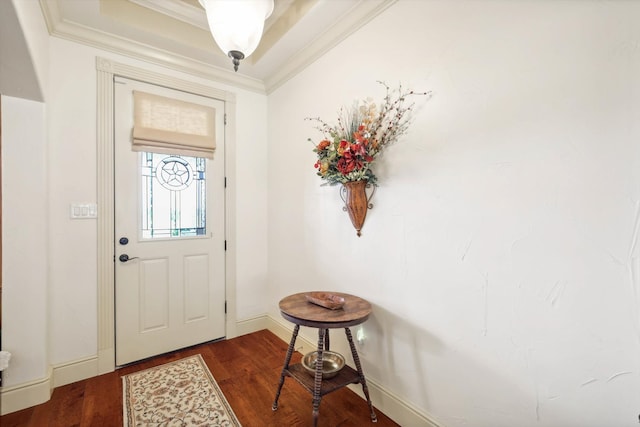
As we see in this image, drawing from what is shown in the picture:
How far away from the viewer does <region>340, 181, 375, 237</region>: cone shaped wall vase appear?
6.34 feet

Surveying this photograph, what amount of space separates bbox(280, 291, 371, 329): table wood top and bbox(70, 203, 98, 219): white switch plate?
1.70 meters

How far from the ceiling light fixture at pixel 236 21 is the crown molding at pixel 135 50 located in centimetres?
130

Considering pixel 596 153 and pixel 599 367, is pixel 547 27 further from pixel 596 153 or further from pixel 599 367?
pixel 599 367

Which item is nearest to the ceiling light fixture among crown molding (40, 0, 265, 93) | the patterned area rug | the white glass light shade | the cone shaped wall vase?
the white glass light shade

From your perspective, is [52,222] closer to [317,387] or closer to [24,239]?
[24,239]

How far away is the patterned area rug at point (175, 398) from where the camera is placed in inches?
71.2

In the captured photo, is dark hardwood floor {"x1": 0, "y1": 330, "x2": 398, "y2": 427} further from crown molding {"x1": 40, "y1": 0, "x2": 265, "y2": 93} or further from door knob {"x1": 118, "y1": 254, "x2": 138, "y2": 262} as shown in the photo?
crown molding {"x1": 40, "y1": 0, "x2": 265, "y2": 93}

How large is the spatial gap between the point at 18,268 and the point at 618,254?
10.3ft

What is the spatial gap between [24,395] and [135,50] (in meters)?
2.64

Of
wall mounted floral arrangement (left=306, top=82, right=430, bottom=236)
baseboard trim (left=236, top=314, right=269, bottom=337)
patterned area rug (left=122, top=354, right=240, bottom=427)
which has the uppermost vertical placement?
wall mounted floral arrangement (left=306, top=82, right=430, bottom=236)

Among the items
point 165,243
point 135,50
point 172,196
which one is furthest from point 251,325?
point 135,50

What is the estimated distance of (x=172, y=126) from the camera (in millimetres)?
2611

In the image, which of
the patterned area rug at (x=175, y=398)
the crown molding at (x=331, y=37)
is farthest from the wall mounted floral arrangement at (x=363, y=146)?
the patterned area rug at (x=175, y=398)

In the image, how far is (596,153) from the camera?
1071mm
